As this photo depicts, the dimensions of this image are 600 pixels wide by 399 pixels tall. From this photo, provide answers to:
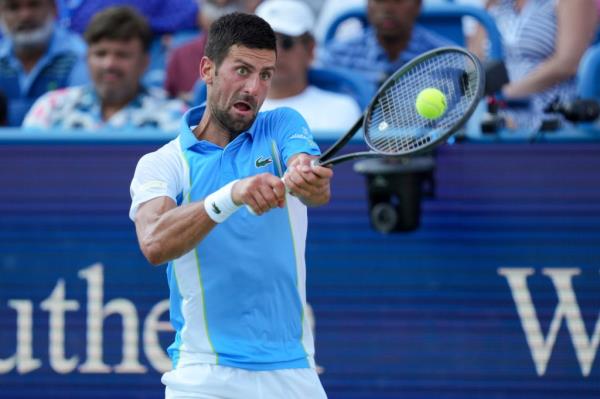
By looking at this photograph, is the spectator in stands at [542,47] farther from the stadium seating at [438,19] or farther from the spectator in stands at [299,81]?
the spectator in stands at [299,81]

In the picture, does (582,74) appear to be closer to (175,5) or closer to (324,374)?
(324,374)


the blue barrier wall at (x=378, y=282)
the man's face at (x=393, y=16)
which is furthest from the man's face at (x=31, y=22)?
the man's face at (x=393, y=16)

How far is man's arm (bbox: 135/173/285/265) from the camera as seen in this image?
3.65m

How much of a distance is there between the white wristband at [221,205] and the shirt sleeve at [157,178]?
0.29 meters

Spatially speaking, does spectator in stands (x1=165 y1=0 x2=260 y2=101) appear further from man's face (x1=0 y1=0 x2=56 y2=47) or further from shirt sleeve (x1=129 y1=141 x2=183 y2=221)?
shirt sleeve (x1=129 y1=141 x2=183 y2=221)

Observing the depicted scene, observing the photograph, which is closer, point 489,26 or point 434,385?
point 434,385

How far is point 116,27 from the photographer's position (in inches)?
262

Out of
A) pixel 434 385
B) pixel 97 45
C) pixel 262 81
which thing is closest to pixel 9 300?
pixel 97 45

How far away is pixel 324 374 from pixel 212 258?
1778 millimetres

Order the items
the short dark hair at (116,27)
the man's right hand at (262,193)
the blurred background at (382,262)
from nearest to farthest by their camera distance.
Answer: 1. the man's right hand at (262,193)
2. the blurred background at (382,262)
3. the short dark hair at (116,27)

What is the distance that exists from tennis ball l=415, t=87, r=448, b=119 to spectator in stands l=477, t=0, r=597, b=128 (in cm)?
234

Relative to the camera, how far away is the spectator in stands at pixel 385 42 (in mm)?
6715

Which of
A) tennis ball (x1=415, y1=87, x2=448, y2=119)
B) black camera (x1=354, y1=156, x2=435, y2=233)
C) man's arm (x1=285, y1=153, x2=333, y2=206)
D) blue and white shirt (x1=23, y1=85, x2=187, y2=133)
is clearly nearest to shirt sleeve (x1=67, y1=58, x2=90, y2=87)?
blue and white shirt (x1=23, y1=85, x2=187, y2=133)

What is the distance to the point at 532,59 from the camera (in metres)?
6.73
